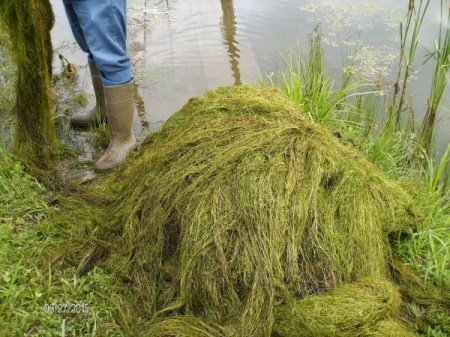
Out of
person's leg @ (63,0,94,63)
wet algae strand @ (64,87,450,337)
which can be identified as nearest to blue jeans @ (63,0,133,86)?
person's leg @ (63,0,94,63)

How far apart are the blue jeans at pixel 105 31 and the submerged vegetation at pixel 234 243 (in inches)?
28.0

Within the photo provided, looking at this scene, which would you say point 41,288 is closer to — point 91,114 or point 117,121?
point 117,121

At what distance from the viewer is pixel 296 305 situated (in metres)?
2.03

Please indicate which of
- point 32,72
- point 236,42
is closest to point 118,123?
point 32,72

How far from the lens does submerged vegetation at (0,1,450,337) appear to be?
80.7 inches

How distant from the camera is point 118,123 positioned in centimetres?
347

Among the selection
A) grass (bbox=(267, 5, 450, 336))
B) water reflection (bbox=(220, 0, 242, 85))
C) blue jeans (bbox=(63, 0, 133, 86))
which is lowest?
grass (bbox=(267, 5, 450, 336))

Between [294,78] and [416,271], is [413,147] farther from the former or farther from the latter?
[416,271]

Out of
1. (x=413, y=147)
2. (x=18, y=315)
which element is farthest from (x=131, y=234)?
(x=413, y=147)

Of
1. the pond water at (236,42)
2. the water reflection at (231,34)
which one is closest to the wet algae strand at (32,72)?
the pond water at (236,42)

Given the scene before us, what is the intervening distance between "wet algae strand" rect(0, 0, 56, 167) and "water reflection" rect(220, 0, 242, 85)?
88.4 inches

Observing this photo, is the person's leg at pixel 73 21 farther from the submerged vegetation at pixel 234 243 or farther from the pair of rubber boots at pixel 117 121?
the submerged vegetation at pixel 234 243

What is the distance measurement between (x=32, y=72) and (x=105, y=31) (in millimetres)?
572

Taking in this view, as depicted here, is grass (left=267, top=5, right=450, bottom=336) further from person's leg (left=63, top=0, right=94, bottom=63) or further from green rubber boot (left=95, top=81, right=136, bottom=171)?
person's leg (left=63, top=0, right=94, bottom=63)
